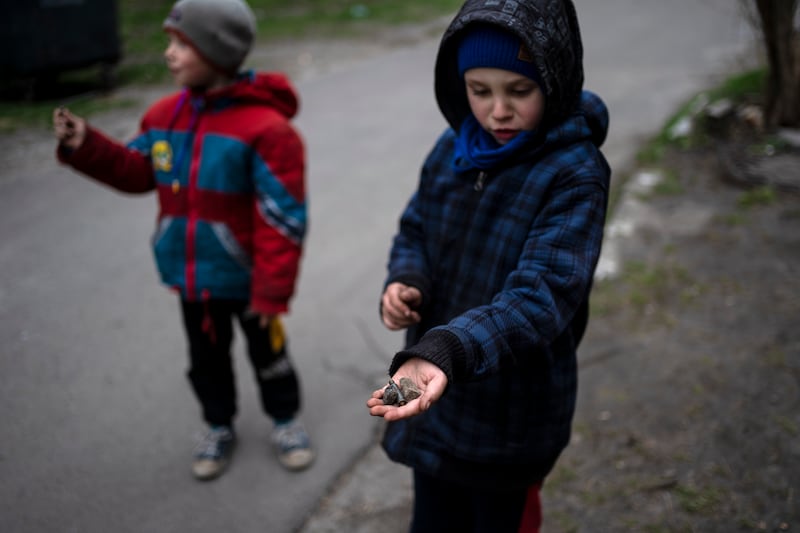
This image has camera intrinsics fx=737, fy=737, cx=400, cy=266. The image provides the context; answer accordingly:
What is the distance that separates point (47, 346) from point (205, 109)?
1751mm

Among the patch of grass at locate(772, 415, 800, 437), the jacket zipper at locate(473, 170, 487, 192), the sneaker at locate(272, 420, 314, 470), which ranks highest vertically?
the jacket zipper at locate(473, 170, 487, 192)

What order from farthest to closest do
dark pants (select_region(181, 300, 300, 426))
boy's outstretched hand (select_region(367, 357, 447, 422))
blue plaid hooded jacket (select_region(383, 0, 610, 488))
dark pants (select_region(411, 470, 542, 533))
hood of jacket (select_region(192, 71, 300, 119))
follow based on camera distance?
dark pants (select_region(181, 300, 300, 426)) → hood of jacket (select_region(192, 71, 300, 119)) → dark pants (select_region(411, 470, 542, 533)) → blue plaid hooded jacket (select_region(383, 0, 610, 488)) → boy's outstretched hand (select_region(367, 357, 447, 422))

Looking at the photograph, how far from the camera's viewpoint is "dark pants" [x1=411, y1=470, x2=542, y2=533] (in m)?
1.85

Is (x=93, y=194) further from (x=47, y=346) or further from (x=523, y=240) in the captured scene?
(x=523, y=240)

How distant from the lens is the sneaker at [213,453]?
2700 millimetres

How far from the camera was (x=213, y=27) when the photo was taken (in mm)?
2328

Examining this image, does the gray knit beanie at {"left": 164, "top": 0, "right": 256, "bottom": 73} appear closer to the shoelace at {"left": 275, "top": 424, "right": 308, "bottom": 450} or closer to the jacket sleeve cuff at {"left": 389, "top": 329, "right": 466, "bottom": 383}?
the shoelace at {"left": 275, "top": 424, "right": 308, "bottom": 450}

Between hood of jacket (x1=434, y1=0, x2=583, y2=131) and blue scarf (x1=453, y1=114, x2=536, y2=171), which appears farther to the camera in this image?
blue scarf (x1=453, y1=114, x2=536, y2=171)

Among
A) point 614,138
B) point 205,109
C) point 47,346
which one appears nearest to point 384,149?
point 614,138

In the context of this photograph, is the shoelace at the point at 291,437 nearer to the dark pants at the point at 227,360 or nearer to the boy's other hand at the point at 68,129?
the dark pants at the point at 227,360

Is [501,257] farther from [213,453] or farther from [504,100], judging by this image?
[213,453]

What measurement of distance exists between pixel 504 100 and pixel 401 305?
1.68 feet

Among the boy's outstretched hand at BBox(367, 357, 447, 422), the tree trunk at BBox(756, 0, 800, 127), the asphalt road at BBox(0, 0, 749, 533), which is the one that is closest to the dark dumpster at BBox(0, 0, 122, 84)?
the asphalt road at BBox(0, 0, 749, 533)

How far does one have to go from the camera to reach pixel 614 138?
21.0ft
